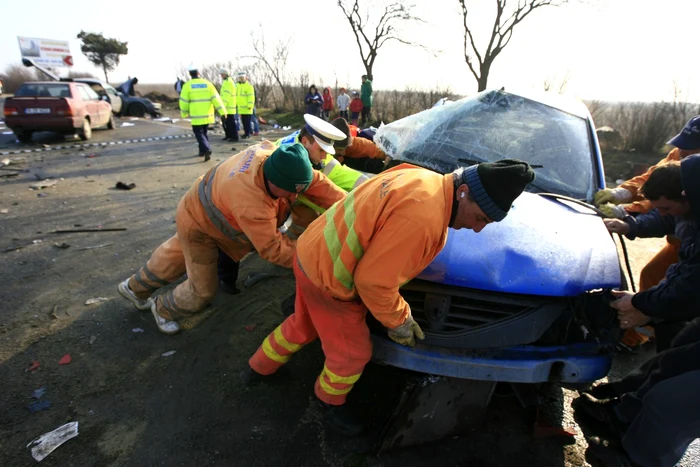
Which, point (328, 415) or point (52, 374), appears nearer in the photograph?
point (328, 415)

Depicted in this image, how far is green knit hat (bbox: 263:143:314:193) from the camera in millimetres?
2232

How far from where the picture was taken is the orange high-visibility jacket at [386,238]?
1489 millimetres

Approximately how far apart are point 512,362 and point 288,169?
153 centimetres

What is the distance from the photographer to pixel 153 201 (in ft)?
19.0

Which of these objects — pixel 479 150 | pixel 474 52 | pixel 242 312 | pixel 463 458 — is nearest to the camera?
pixel 463 458

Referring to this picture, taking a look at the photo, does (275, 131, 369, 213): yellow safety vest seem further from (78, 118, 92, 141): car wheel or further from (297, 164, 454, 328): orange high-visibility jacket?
(78, 118, 92, 141): car wheel

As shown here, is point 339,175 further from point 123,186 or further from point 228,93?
point 228,93

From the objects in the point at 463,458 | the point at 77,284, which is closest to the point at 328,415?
the point at 463,458

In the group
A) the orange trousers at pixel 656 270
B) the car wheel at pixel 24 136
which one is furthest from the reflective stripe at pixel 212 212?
the car wheel at pixel 24 136

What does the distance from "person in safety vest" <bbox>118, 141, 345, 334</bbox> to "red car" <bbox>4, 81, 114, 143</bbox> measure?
8.77 m

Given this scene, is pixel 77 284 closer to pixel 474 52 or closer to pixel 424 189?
pixel 424 189

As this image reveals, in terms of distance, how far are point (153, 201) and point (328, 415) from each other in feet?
16.0

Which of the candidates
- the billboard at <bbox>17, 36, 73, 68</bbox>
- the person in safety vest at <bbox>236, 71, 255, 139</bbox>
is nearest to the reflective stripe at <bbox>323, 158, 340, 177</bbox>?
the person in safety vest at <bbox>236, 71, 255, 139</bbox>

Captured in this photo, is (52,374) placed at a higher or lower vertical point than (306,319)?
lower
